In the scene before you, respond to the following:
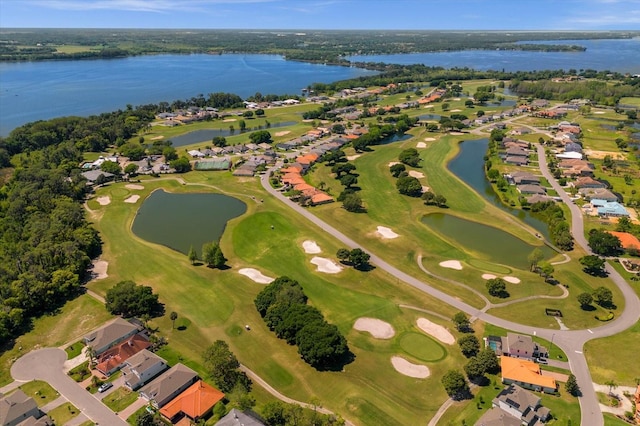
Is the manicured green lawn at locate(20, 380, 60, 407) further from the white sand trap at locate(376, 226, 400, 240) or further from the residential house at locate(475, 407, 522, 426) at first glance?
the white sand trap at locate(376, 226, 400, 240)

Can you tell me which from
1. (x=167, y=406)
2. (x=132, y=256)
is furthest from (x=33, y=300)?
(x=167, y=406)

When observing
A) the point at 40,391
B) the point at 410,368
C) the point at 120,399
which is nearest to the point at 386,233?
the point at 410,368

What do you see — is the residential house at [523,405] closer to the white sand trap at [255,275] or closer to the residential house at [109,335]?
the white sand trap at [255,275]

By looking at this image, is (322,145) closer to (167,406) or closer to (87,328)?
(87,328)

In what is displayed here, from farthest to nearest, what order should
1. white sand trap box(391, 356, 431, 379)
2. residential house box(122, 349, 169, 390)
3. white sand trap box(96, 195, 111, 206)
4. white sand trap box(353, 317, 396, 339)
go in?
white sand trap box(96, 195, 111, 206) < white sand trap box(353, 317, 396, 339) < white sand trap box(391, 356, 431, 379) < residential house box(122, 349, 169, 390)

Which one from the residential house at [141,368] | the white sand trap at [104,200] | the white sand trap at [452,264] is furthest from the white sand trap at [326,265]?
the white sand trap at [104,200]

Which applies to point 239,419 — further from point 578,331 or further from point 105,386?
point 578,331

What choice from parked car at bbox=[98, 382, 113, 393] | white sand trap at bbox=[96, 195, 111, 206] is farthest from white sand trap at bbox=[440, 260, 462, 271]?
white sand trap at bbox=[96, 195, 111, 206]
